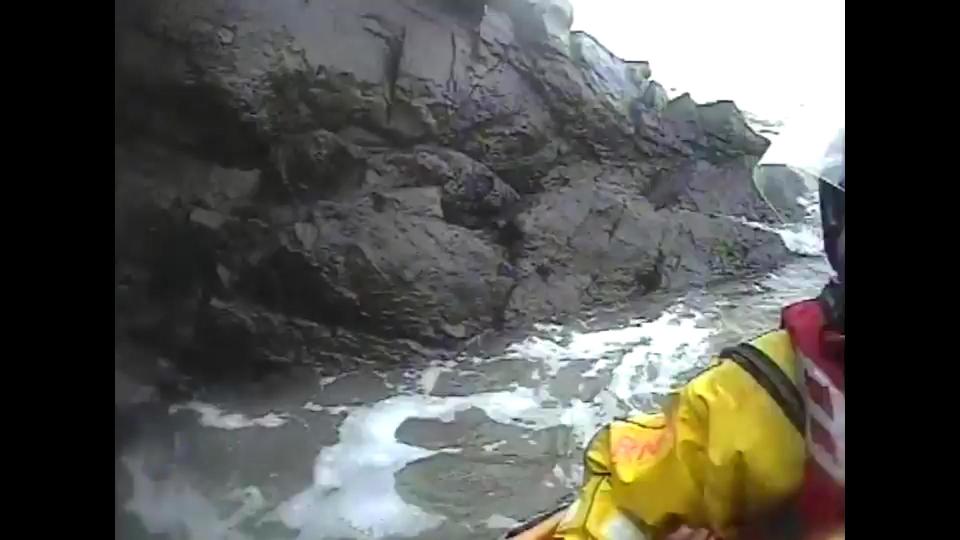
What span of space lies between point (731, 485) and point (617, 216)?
305mm

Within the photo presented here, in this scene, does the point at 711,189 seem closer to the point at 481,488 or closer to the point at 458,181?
the point at 458,181

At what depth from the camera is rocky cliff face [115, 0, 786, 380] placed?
1.22m

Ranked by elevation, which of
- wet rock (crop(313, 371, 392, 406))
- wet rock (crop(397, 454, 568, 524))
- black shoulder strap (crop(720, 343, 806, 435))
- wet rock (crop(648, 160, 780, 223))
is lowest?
wet rock (crop(397, 454, 568, 524))

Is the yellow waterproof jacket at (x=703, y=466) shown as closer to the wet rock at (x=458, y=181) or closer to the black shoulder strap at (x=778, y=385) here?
the black shoulder strap at (x=778, y=385)

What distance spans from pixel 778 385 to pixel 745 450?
0.26 ft

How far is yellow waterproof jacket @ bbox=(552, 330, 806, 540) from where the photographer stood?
1.15 meters

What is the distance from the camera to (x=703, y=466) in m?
1.16

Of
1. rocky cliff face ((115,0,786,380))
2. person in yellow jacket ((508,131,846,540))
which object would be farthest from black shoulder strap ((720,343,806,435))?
rocky cliff face ((115,0,786,380))

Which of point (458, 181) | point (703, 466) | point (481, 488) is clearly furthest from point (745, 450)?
point (458, 181)

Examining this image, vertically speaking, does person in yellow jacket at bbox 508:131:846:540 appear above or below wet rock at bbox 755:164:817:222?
below

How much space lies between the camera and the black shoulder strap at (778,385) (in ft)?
3.84

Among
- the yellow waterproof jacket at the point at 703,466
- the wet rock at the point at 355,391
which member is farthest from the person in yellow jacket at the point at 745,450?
the wet rock at the point at 355,391

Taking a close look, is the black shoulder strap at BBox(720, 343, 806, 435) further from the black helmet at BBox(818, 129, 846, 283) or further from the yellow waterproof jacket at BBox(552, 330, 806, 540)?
the black helmet at BBox(818, 129, 846, 283)

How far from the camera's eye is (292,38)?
1230 millimetres
